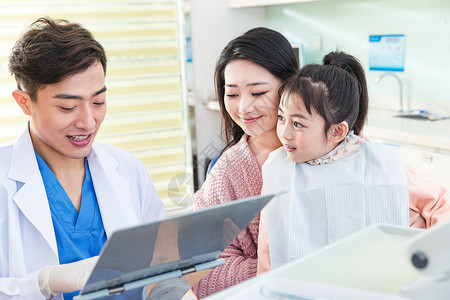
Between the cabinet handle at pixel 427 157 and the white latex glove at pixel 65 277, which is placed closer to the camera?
the white latex glove at pixel 65 277

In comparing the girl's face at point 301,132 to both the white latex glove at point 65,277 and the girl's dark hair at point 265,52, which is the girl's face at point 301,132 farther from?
the white latex glove at point 65,277

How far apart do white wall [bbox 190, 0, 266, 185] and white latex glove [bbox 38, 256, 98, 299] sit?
130 inches

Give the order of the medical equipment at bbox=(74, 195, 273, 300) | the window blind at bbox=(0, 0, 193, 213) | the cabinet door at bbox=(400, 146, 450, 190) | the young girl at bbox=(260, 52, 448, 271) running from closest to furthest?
the medical equipment at bbox=(74, 195, 273, 300) → the young girl at bbox=(260, 52, 448, 271) → the cabinet door at bbox=(400, 146, 450, 190) → the window blind at bbox=(0, 0, 193, 213)

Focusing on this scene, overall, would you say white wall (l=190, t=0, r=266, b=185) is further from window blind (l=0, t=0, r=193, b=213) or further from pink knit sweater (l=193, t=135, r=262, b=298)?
pink knit sweater (l=193, t=135, r=262, b=298)

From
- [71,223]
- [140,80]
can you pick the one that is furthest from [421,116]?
[71,223]

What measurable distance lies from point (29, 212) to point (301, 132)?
74cm

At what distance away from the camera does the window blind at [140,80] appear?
403cm

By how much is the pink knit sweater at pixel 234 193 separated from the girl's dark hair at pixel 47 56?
1.63 feet

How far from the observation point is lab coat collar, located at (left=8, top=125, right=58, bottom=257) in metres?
1.40

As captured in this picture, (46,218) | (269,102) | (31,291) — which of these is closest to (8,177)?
(46,218)

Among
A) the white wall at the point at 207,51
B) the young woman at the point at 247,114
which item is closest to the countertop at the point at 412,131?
the young woman at the point at 247,114

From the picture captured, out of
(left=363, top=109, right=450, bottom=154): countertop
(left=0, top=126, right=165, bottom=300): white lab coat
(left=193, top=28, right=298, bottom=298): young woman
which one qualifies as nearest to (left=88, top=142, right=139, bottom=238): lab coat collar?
(left=0, top=126, right=165, bottom=300): white lab coat

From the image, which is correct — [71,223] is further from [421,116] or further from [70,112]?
[421,116]

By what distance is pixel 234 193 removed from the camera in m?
1.62
